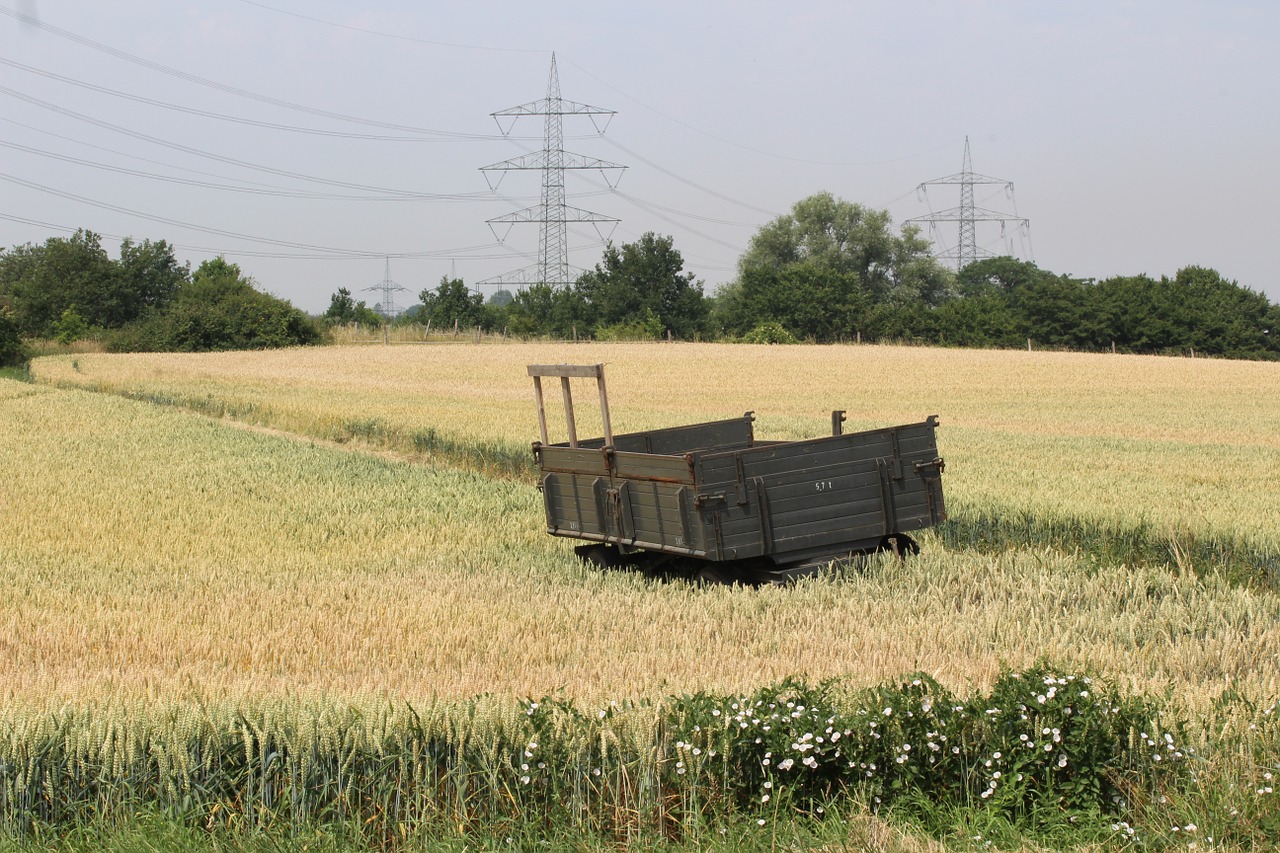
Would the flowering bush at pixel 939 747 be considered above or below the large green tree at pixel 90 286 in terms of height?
below

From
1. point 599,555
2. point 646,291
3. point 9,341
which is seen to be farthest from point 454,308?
point 599,555

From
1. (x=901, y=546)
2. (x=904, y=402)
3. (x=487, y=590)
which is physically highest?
(x=904, y=402)

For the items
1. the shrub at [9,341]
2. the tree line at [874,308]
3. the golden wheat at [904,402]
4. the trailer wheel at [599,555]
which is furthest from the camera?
the tree line at [874,308]

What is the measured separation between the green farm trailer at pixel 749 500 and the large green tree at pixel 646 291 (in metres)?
74.8

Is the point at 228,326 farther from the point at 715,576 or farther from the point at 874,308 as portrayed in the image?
the point at 715,576

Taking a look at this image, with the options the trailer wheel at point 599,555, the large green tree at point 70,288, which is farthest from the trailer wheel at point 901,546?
the large green tree at point 70,288

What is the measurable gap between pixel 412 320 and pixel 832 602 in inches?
3335

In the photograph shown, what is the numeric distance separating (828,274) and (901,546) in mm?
78370

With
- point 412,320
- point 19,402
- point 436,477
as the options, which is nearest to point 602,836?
point 436,477

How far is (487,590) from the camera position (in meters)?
10.0

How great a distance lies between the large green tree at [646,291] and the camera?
284 feet

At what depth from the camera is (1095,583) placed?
9188 mm

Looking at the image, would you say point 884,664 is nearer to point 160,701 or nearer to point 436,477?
point 160,701

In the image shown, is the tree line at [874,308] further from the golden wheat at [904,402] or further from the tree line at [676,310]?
the golden wheat at [904,402]
